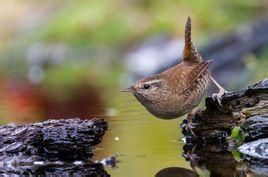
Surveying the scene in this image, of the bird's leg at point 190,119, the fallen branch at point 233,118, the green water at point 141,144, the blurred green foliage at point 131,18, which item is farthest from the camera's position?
the blurred green foliage at point 131,18

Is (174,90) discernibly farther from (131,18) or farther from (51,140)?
(131,18)

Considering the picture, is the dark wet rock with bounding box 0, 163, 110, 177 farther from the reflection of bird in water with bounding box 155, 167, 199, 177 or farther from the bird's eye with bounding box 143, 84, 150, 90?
the bird's eye with bounding box 143, 84, 150, 90

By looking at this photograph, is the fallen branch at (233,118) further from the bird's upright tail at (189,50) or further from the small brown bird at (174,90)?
the bird's upright tail at (189,50)

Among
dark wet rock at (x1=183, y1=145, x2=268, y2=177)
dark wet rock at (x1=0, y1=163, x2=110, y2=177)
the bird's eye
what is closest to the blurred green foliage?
the bird's eye

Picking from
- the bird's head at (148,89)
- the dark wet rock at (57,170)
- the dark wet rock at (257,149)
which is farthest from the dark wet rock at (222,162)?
the dark wet rock at (57,170)

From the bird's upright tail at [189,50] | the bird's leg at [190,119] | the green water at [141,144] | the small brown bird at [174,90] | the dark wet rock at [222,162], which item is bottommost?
the dark wet rock at [222,162]

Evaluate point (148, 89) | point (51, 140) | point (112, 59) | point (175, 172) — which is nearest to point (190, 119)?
point (148, 89)

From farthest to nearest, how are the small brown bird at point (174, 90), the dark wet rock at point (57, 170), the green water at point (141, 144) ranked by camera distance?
the small brown bird at point (174, 90)
the green water at point (141, 144)
the dark wet rock at point (57, 170)
